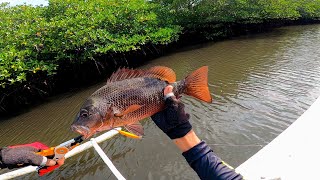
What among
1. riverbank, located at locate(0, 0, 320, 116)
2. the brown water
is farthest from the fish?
riverbank, located at locate(0, 0, 320, 116)

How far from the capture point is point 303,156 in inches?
147

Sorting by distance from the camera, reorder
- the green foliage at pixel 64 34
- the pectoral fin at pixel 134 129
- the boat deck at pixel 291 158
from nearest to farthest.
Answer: the pectoral fin at pixel 134 129 → the boat deck at pixel 291 158 → the green foliage at pixel 64 34

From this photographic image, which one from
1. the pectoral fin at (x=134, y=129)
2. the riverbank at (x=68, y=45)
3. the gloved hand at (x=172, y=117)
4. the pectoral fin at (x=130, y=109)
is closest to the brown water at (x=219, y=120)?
the riverbank at (x=68, y=45)

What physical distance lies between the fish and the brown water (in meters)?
4.46

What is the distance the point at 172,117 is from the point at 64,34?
38.6ft

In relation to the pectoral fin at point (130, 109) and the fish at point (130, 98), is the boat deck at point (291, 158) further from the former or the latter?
the pectoral fin at point (130, 109)

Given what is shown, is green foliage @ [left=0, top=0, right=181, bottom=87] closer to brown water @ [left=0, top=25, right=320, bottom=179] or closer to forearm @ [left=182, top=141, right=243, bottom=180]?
brown water @ [left=0, top=25, right=320, bottom=179]

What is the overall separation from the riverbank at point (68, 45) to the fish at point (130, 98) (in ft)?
32.0

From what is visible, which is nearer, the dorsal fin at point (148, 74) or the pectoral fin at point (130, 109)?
the pectoral fin at point (130, 109)

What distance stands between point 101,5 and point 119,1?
196cm

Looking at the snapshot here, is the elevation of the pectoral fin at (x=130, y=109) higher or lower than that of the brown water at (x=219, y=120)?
higher

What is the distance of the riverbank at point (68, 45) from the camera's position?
472 inches

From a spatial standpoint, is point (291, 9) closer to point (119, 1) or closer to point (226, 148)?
point (119, 1)

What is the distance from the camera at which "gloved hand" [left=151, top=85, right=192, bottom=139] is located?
6.91 feet
